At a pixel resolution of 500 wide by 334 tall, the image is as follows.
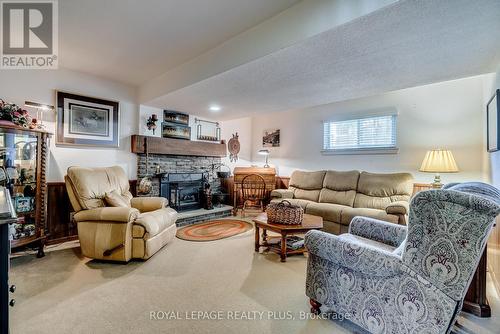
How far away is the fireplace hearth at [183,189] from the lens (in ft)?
14.9

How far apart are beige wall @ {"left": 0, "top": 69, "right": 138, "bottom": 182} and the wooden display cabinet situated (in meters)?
0.47

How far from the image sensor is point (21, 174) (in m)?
2.82

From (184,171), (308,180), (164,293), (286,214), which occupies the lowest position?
(164,293)

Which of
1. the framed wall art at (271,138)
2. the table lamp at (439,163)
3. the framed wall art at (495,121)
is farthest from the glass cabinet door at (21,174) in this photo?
the table lamp at (439,163)

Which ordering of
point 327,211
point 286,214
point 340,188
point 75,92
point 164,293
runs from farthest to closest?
point 340,188 → point 327,211 → point 75,92 → point 286,214 → point 164,293

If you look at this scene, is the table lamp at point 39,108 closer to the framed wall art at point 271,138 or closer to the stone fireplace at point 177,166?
the stone fireplace at point 177,166

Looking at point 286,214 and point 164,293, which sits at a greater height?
point 286,214

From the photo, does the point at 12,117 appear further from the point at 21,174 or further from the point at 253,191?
the point at 253,191

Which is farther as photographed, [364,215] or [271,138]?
[271,138]

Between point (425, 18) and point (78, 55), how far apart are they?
359 cm

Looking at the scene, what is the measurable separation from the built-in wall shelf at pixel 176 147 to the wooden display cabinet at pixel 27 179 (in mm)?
1314

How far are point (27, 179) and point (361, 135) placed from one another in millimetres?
5032

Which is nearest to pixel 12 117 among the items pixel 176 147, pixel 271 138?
pixel 176 147

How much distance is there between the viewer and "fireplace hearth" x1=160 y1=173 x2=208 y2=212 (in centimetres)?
454
